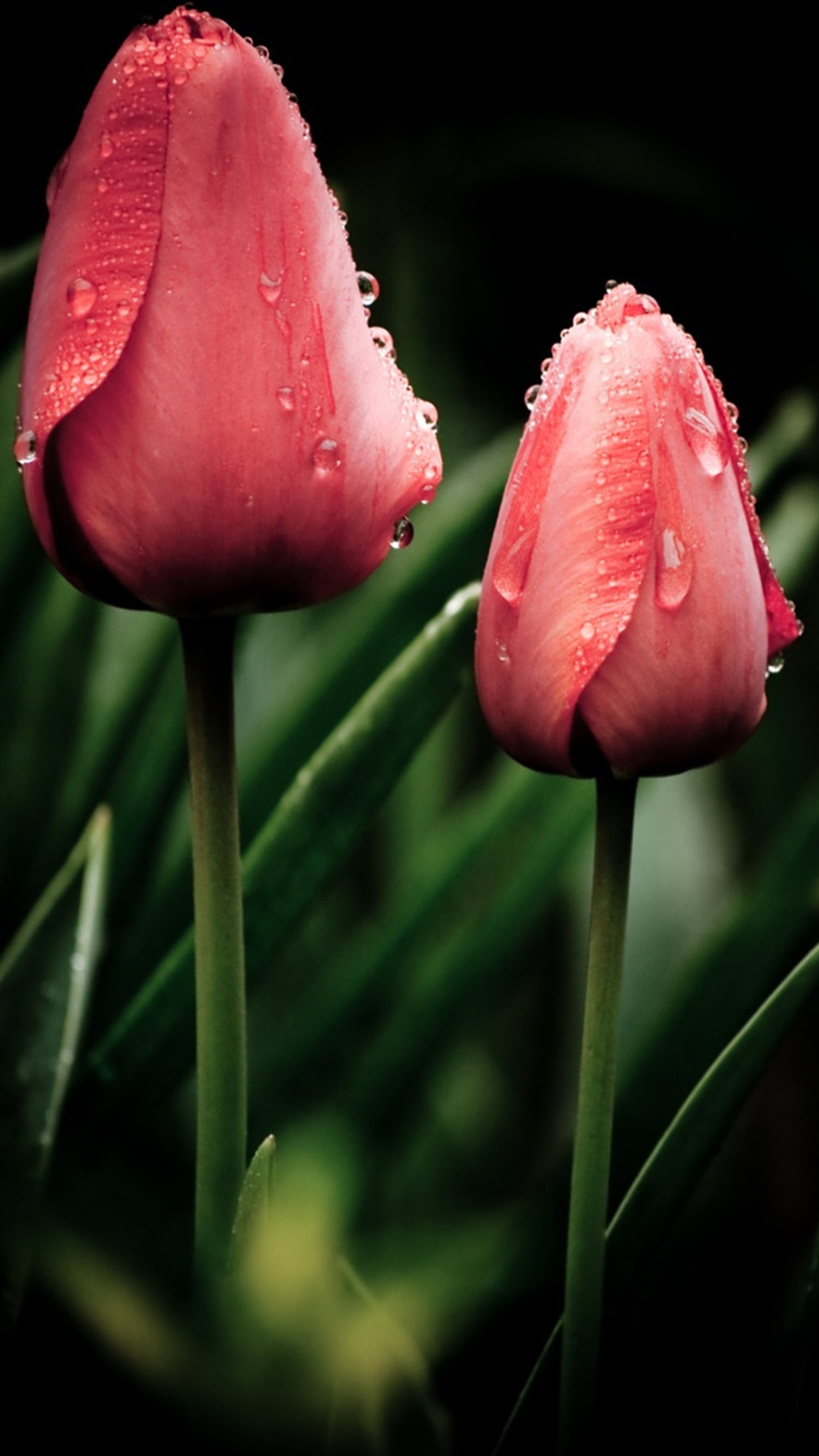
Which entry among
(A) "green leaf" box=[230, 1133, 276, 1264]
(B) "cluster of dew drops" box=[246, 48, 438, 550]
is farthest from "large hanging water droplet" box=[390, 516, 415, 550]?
(A) "green leaf" box=[230, 1133, 276, 1264]

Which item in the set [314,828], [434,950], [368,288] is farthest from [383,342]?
[434,950]

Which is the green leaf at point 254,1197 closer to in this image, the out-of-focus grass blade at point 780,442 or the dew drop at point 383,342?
the dew drop at point 383,342

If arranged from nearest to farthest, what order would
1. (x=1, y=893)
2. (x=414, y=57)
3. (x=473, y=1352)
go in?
(x=473, y=1352) → (x=1, y=893) → (x=414, y=57)

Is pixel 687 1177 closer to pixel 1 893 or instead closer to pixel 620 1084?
pixel 620 1084

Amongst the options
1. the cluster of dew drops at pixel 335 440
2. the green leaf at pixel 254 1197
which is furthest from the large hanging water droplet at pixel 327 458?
the green leaf at pixel 254 1197

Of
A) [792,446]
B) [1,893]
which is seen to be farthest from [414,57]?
[1,893]

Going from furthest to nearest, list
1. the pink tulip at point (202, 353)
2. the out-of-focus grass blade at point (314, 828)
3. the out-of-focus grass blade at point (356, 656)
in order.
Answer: the out-of-focus grass blade at point (356, 656)
the out-of-focus grass blade at point (314, 828)
the pink tulip at point (202, 353)
